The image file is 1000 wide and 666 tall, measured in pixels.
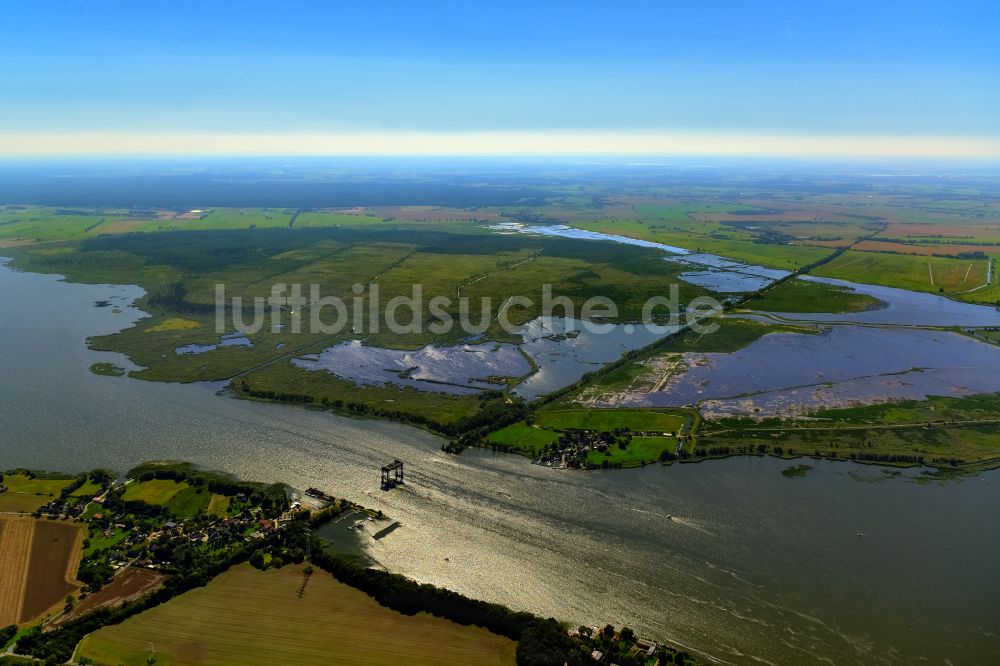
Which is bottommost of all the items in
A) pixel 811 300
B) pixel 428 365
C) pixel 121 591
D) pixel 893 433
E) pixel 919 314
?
pixel 121 591

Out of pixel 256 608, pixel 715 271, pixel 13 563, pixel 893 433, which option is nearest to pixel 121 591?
pixel 256 608

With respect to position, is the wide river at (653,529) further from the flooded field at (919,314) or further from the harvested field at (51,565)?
the flooded field at (919,314)

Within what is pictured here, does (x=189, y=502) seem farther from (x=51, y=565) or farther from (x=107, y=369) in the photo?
(x=107, y=369)

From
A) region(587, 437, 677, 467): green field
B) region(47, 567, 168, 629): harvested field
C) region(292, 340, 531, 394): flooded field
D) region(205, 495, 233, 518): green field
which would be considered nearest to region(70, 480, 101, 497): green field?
region(205, 495, 233, 518): green field

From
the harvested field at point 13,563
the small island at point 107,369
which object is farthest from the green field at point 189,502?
the small island at point 107,369

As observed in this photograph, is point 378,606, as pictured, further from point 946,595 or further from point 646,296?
point 646,296

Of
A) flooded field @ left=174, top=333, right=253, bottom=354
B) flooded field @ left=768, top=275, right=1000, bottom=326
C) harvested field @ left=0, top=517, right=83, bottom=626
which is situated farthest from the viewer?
flooded field @ left=768, top=275, right=1000, bottom=326

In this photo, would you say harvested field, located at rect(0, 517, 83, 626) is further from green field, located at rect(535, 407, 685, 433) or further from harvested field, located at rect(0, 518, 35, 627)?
green field, located at rect(535, 407, 685, 433)
